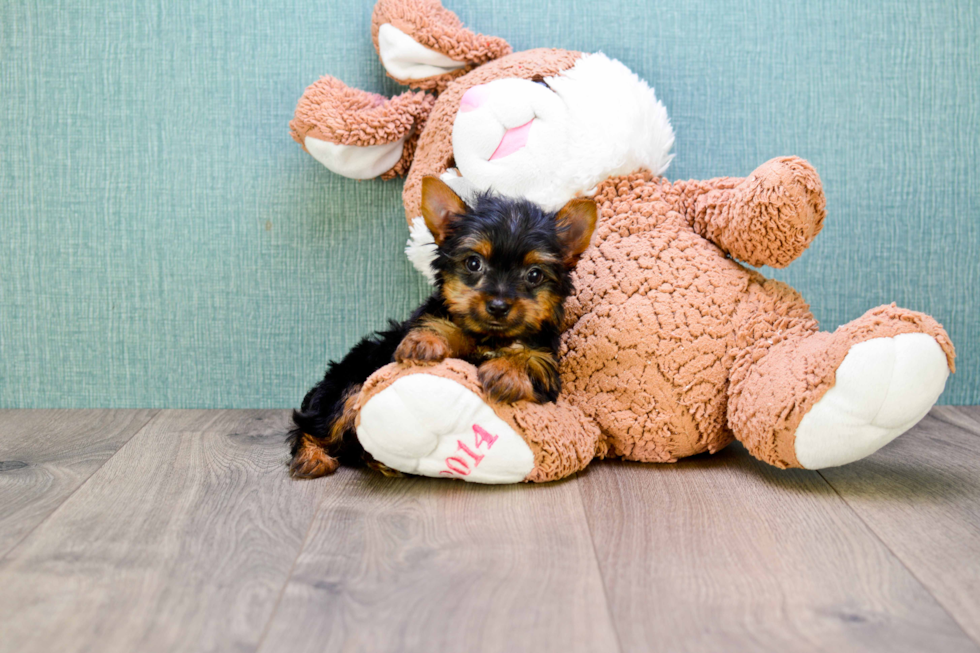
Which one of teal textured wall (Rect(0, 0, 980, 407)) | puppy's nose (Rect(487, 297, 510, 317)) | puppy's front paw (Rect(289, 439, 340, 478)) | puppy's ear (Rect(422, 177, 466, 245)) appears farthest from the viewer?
teal textured wall (Rect(0, 0, 980, 407))

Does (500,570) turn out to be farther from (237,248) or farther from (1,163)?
(1,163)

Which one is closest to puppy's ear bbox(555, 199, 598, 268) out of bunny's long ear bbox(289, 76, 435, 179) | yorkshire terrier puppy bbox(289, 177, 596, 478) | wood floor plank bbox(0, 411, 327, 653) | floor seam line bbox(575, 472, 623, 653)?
yorkshire terrier puppy bbox(289, 177, 596, 478)

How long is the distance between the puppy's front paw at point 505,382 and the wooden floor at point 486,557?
8.5 inches

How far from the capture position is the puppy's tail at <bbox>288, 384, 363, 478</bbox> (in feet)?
5.58

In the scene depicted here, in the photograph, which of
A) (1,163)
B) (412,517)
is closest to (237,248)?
(1,163)

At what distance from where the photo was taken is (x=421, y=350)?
1526mm

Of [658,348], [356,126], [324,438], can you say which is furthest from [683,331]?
[356,126]

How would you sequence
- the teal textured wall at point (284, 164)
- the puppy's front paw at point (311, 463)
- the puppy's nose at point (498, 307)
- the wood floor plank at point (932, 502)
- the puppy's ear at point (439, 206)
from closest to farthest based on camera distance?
the wood floor plank at point (932, 502)
the puppy's nose at point (498, 307)
the puppy's ear at point (439, 206)
the puppy's front paw at point (311, 463)
the teal textured wall at point (284, 164)

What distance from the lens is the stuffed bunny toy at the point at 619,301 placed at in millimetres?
1487

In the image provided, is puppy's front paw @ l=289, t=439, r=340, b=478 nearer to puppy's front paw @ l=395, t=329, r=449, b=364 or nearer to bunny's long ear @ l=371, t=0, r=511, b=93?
puppy's front paw @ l=395, t=329, r=449, b=364

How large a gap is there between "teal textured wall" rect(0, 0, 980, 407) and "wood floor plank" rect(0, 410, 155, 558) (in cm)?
10

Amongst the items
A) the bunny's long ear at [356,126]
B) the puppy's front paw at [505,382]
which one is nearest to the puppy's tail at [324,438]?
the puppy's front paw at [505,382]

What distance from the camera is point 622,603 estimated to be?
113 centimetres

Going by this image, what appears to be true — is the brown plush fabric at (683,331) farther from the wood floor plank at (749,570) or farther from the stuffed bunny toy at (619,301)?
the wood floor plank at (749,570)
